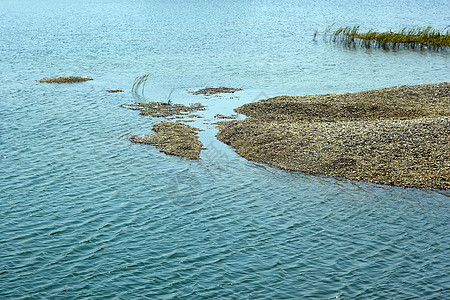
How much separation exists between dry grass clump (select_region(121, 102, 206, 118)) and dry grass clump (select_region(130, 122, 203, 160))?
299cm

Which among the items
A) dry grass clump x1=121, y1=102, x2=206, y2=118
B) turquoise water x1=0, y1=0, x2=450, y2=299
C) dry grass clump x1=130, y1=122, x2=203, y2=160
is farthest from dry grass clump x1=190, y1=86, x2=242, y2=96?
dry grass clump x1=130, y1=122, x2=203, y2=160

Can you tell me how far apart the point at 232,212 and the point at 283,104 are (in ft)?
50.6

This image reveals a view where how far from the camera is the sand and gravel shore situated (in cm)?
2442

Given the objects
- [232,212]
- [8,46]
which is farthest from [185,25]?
[232,212]

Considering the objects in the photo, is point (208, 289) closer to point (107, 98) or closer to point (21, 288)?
point (21, 288)

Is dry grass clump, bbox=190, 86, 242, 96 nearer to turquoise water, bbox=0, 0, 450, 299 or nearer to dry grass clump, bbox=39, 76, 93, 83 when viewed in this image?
turquoise water, bbox=0, 0, 450, 299

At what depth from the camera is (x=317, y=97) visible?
36844 millimetres

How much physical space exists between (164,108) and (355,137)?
50.7ft

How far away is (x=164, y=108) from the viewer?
36750 mm

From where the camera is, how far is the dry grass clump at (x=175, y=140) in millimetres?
27956

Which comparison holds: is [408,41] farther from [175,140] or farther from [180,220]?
[180,220]

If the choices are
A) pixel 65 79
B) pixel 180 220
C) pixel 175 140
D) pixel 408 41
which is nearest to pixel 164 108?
pixel 175 140

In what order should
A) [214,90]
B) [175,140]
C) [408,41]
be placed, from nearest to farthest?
[175,140]
[214,90]
[408,41]

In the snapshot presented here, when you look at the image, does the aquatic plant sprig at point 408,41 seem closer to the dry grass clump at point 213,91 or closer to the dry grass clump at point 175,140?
the dry grass clump at point 213,91
